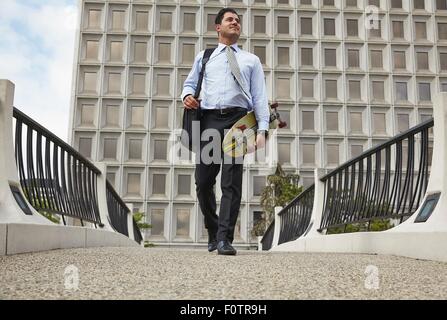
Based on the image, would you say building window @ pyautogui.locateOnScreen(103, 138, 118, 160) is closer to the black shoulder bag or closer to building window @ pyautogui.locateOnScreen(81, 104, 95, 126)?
building window @ pyautogui.locateOnScreen(81, 104, 95, 126)

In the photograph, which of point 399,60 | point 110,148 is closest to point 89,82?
point 110,148

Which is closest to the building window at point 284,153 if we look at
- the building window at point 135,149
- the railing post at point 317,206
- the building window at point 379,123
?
the building window at point 379,123

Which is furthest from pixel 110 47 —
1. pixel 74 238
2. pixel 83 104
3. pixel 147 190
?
pixel 74 238

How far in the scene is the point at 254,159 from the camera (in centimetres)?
3319

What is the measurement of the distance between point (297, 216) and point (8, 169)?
7.02m

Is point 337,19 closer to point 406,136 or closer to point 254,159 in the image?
point 254,159

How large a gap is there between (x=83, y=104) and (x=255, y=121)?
3086cm

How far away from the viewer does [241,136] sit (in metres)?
4.07

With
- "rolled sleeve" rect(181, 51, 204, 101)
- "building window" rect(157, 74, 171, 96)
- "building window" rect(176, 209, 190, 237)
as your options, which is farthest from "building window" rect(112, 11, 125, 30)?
"rolled sleeve" rect(181, 51, 204, 101)

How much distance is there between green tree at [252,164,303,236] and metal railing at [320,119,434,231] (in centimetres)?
2219

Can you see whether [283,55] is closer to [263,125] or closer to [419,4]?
[419,4]

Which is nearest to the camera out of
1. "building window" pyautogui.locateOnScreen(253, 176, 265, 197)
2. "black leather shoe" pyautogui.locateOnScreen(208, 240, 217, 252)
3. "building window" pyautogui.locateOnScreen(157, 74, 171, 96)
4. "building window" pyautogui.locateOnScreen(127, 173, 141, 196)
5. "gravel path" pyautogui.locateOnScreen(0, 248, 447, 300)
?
"gravel path" pyautogui.locateOnScreen(0, 248, 447, 300)

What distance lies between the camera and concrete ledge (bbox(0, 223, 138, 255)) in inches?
136

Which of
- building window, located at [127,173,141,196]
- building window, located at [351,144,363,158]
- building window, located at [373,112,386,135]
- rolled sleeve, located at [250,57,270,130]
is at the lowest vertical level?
rolled sleeve, located at [250,57,270,130]
